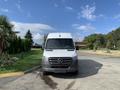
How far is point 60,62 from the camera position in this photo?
13.3m

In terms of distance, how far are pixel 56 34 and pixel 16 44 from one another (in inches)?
864

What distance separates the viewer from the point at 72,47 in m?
15.1

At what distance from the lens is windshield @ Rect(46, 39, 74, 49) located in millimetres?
15125

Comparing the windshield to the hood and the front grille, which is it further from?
the front grille

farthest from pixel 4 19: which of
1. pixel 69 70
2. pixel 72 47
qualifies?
pixel 69 70

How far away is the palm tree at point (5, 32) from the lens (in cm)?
1948

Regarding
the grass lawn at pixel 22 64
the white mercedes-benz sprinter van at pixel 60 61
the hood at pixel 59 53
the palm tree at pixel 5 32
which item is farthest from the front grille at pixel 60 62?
the palm tree at pixel 5 32

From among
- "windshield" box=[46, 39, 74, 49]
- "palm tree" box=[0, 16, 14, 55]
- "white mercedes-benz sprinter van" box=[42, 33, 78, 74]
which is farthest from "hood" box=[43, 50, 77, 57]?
"palm tree" box=[0, 16, 14, 55]

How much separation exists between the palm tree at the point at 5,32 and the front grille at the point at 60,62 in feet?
22.6

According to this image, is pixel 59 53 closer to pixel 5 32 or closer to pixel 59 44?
pixel 59 44

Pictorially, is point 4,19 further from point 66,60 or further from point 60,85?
point 60,85

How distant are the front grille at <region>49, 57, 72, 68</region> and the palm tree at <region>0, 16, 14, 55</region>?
6.89 m

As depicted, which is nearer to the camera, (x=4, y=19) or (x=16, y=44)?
(x=4, y=19)

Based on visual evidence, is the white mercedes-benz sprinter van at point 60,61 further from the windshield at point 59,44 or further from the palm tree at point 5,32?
the palm tree at point 5,32
